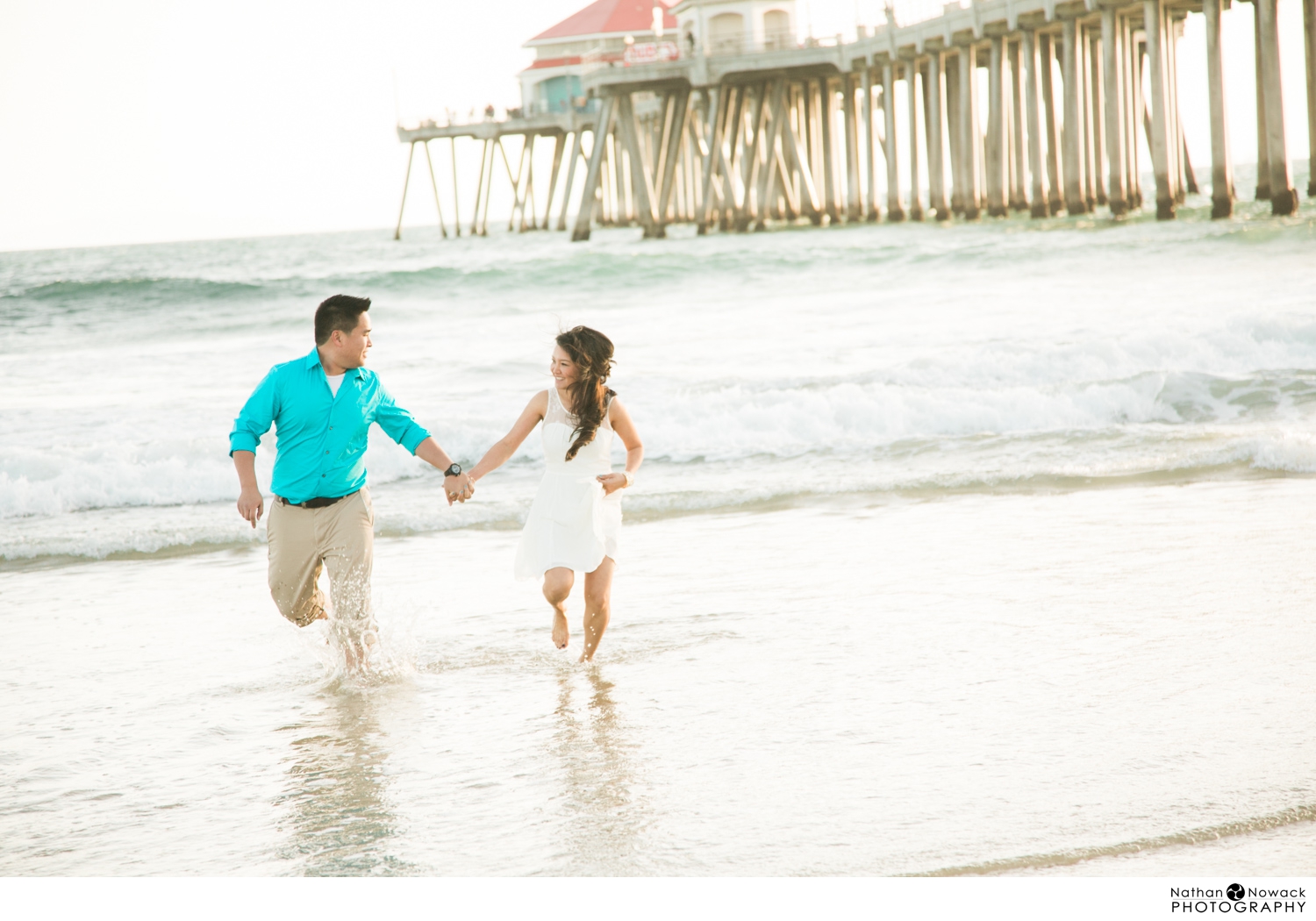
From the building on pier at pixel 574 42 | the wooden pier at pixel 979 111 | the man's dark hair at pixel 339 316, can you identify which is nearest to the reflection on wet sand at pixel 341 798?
the man's dark hair at pixel 339 316

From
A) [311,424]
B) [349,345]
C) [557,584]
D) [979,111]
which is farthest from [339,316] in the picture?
[979,111]

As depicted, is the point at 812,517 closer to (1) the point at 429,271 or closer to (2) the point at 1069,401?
(2) the point at 1069,401

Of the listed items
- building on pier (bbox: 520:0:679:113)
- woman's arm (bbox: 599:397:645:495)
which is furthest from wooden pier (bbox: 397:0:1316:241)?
woman's arm (bbox: 599:397:645:495)

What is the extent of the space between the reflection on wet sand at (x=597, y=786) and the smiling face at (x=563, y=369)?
3.07ft

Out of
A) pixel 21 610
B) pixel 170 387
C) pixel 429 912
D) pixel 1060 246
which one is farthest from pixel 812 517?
pixel 1060 246

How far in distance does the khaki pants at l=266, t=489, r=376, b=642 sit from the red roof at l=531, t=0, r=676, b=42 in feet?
154

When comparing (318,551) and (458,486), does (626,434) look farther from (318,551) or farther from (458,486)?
(318,551)

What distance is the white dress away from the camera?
418 centimetres

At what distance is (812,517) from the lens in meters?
6.61

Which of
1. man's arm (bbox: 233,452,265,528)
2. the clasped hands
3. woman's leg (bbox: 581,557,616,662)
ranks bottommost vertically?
woman's leg (bbox: 581,557,616,662)

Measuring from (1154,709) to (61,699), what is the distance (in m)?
3.27

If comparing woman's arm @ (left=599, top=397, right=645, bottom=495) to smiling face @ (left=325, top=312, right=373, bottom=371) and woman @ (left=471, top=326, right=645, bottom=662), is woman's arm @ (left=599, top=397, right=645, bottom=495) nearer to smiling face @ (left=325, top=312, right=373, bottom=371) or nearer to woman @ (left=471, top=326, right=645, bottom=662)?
woman @ (left=471, top=326, right=645, bottom=662)

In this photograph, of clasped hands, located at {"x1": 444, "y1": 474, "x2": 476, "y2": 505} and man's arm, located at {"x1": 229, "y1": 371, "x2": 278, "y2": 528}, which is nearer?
man's arm, located at {"x1": 229, "y1": 371, "x2": 278, "y2": 528}

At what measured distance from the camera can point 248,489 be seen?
12.2ft
